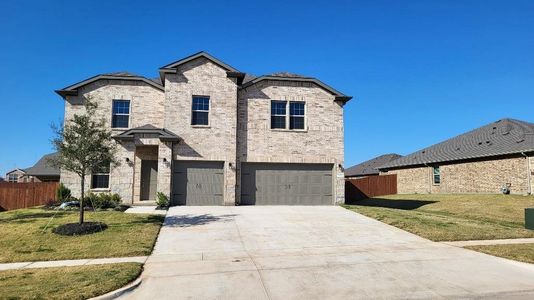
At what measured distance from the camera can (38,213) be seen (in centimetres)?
1670

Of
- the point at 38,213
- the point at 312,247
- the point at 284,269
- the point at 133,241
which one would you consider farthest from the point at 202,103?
the point at 284,269

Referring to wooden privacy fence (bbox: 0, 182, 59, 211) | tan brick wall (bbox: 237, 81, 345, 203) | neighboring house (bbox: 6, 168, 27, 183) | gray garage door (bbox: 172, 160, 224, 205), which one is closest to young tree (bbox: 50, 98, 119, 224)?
gray garage door (bbox: 172, 160, 224, 205)

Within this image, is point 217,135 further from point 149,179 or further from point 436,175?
point 436,175

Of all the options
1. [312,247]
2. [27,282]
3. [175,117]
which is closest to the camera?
[27,282]

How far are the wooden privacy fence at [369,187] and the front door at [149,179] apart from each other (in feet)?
51.6

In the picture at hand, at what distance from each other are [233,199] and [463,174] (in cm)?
1870

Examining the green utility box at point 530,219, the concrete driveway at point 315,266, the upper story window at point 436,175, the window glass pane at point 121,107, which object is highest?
the window glass pane at point 121,107

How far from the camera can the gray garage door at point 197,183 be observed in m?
20.2

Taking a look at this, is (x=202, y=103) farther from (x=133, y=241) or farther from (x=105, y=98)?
(x=133, y=241)

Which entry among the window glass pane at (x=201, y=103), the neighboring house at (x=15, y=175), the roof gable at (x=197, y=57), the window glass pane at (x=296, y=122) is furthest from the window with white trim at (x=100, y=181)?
the neighboring house at (x=15, y=175)

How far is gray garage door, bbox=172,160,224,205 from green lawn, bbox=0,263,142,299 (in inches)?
449

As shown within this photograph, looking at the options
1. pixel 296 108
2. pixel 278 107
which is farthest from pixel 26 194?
pixel 296 108

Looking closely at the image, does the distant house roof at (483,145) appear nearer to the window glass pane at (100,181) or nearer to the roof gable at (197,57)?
the roof gable at (197,57)

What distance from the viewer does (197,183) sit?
20.6m
